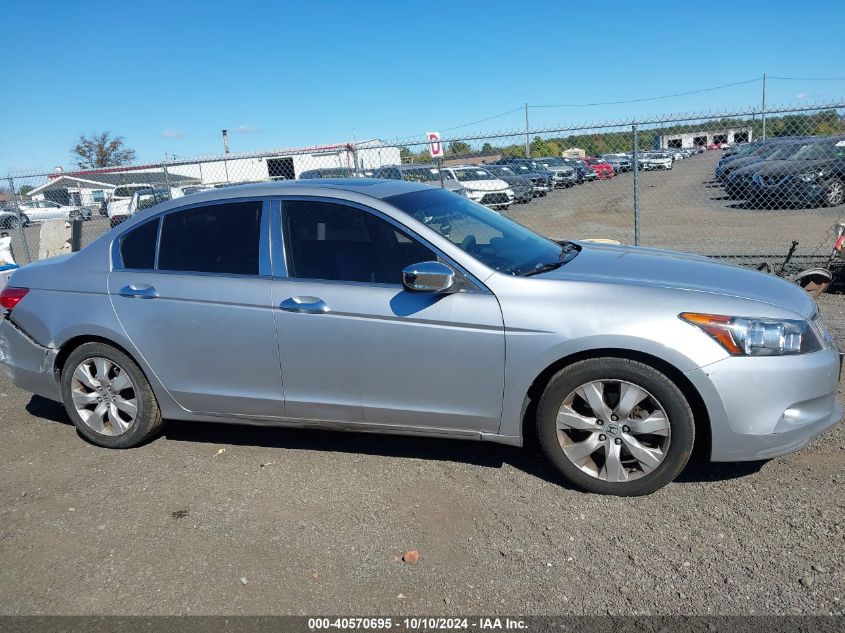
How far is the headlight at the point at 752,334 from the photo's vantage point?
10.9 feet

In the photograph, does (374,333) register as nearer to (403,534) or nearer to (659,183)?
(403,534)

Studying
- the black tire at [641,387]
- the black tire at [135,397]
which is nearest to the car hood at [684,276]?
the black tire at [641,387]

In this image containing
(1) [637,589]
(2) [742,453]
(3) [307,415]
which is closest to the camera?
(1) [637,589]

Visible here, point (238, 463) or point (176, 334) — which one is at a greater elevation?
point (176, 334)

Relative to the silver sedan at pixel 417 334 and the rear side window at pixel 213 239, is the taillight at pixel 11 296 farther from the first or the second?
the rear side window at pixel 213 239

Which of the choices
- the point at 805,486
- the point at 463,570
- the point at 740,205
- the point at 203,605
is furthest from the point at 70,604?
the point at 740,205

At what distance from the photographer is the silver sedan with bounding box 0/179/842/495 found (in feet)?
11.1

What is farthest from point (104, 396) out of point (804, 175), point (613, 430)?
point (804, 175)

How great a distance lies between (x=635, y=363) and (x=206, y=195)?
277 cm

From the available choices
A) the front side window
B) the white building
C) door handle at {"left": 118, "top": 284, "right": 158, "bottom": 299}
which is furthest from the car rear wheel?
door handle at {"left": 118, "top": 284, "right": 158, "bottom": 299}

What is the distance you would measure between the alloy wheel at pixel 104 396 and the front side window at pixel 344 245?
56.0 inches

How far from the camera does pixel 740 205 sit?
640 inches

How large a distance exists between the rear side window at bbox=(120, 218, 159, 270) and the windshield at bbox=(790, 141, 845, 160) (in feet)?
42.3

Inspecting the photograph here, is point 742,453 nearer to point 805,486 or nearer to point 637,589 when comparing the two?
point 805,486
